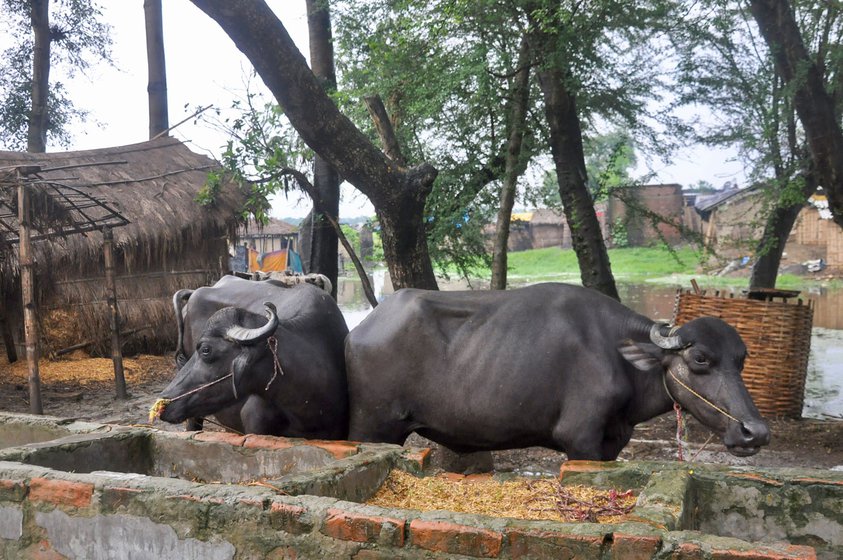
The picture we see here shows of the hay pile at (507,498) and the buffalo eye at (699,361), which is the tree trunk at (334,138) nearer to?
the buffalo eye at (699,361)

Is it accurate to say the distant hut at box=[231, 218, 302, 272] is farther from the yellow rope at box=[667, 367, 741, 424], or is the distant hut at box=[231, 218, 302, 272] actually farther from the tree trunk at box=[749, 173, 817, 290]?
the yellow rope at box=[667, 367, 741, 424]

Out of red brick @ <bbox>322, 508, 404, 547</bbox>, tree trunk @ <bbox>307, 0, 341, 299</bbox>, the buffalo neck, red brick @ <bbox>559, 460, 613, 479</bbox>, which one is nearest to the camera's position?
red brick @ <bbox>322, 508, 404, 547</bbox>

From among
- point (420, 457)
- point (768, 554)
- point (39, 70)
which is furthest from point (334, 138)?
point (39, 70)

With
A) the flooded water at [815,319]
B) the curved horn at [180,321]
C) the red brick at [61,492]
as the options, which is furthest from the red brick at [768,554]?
the flooded water at [815,319]

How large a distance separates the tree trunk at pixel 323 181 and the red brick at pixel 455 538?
8616 millimetres

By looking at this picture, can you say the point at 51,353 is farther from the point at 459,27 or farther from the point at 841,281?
the point at 841,281

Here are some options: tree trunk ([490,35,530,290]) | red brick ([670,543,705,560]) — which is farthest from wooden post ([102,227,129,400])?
red brick ([670,543,705,560])

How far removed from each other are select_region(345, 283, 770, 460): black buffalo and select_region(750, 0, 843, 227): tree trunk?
297 cm

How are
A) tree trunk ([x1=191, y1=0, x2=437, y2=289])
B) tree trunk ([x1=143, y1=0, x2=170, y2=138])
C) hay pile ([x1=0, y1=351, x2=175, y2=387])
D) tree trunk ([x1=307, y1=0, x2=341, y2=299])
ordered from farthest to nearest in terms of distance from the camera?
1. tree trunk ([x1=143, y1=0, x2=170, y2=138])
2. hay pile ([x1=0, y1=351, x2=175, y2=387])
3. tree trunk ([x1=307, y1=0, x2=341, y2=299])
4. tree trunk ([x1=191, y1=0, x2=437, y2=289])

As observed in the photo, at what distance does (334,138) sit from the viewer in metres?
7.20

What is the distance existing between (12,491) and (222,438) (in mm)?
1266

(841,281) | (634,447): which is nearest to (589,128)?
(634,447)

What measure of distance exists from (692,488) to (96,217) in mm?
11302

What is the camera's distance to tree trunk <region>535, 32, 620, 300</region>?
9531 mm
